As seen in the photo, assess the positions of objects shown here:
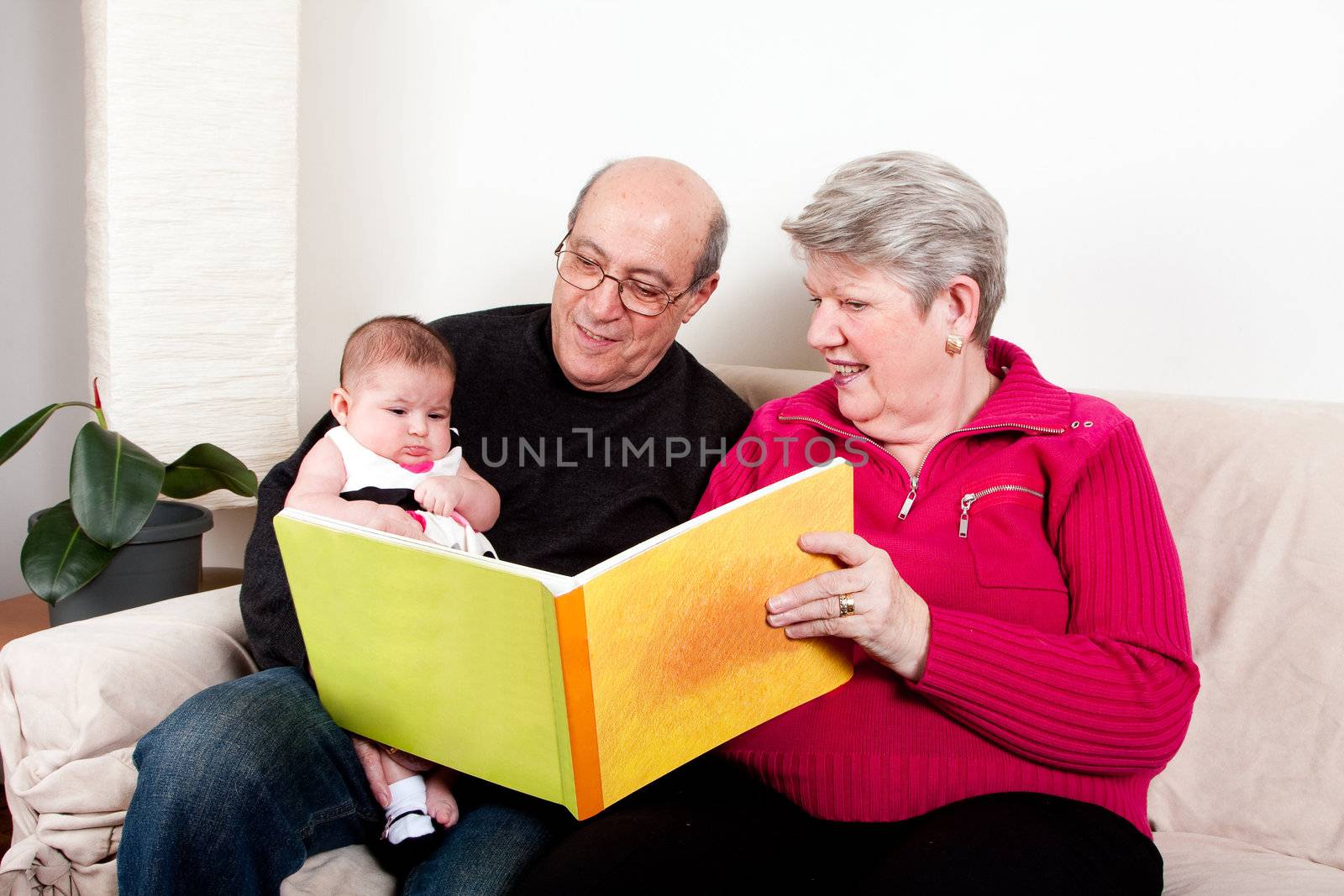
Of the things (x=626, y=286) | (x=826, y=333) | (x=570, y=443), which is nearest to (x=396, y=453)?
(x=570, y=443)

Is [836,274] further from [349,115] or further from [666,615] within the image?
[349,115]

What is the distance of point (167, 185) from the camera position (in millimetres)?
2061

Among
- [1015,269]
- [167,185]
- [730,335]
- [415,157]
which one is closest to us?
[1015,269]

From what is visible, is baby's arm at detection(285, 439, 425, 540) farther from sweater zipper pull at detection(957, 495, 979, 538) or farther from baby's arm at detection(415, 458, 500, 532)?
sweater zipper pull at detection(957, 495, 979, 538)

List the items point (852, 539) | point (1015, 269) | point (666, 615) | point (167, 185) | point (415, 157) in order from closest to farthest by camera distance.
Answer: point (666, 615), point (852, 539), point (1015, 269), point (167, 185), point (415, 157)

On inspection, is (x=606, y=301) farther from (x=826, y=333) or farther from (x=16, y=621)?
(x=16, y=621)

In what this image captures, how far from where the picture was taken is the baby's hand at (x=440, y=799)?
4.28ft

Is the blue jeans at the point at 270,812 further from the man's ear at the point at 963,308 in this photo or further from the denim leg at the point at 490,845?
the man's ear at the point at 963,308

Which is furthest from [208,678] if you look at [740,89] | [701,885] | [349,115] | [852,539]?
[349,115]

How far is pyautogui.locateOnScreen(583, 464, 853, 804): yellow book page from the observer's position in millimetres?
956

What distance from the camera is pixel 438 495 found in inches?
57.6

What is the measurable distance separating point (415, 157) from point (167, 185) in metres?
0.60

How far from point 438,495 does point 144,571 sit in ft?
2.61

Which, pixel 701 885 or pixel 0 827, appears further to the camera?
pixel 0 827
